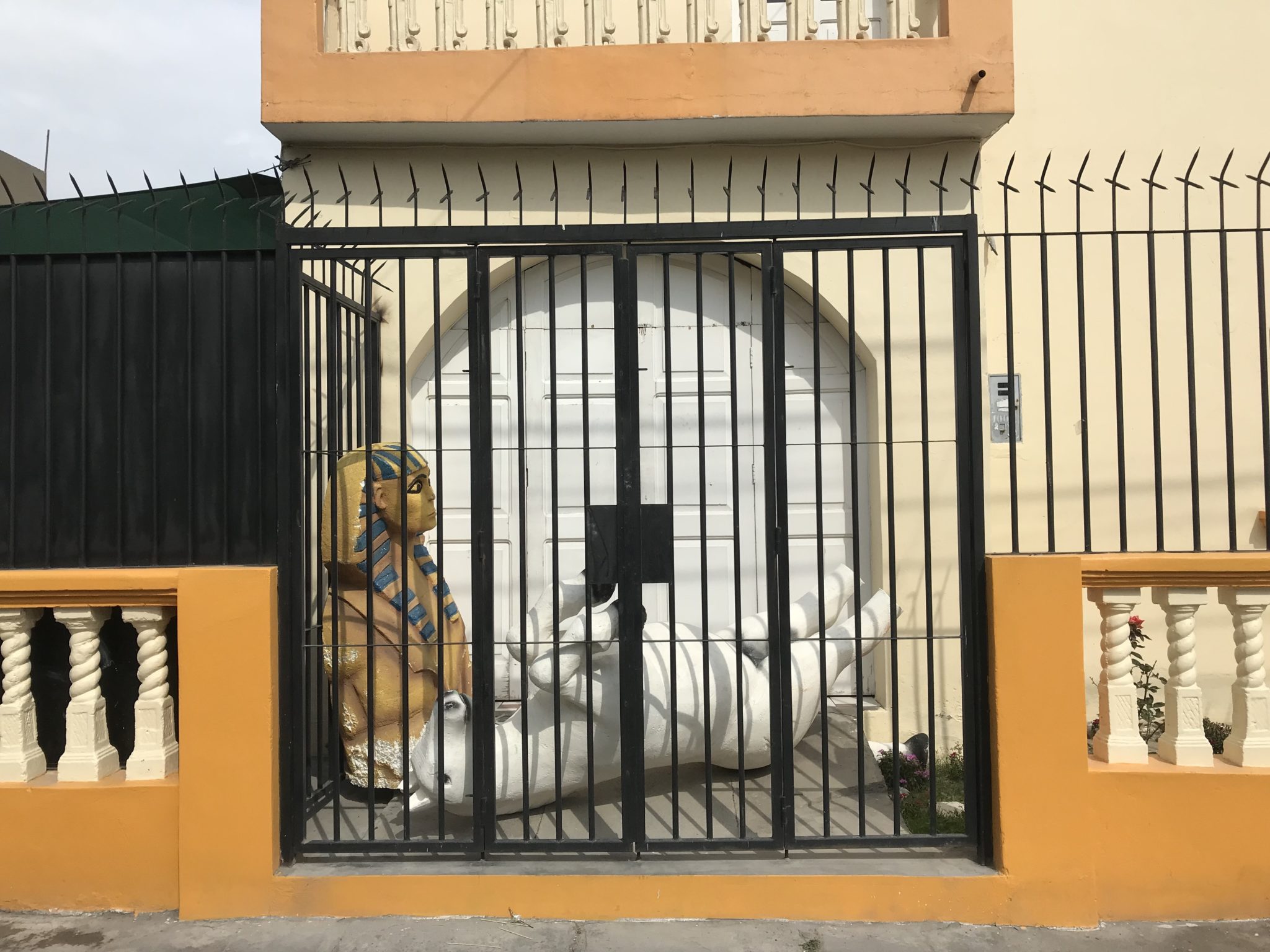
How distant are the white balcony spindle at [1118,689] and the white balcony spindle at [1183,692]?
0.11 metres

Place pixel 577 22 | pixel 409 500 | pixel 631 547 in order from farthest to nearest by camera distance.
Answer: pixel 577 22
pixel 409 500
pixel 631 547

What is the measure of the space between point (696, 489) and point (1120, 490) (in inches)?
94.1

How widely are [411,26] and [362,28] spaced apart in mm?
287

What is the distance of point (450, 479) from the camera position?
16.8 feet

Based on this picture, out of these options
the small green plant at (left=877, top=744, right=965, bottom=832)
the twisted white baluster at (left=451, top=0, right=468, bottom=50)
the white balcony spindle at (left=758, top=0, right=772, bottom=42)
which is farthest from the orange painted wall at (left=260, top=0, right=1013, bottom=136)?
the small green plant at (left=877, top=744, right=965, bottom=832)

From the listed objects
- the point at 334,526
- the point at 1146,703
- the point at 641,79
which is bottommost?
the point at 1146,703

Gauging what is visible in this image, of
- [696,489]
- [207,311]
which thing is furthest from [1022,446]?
[207,311]

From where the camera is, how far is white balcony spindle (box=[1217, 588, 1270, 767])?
3238mm

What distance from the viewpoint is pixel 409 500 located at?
3863mm

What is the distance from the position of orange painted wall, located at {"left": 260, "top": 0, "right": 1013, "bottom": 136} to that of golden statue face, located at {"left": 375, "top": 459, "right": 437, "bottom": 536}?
2.10 m

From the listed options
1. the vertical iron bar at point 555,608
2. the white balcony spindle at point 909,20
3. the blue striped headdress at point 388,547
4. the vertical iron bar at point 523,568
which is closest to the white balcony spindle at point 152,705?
the blue striped headdress at point 388,547

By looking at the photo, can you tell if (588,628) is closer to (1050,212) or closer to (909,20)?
(1050,212)

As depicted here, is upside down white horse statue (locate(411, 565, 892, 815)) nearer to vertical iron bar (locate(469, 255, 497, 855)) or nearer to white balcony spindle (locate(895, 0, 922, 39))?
vertical iron bar (locate(469, 255, 497, 855))

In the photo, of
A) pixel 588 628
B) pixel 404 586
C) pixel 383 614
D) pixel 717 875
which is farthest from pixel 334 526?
pixel 717 875
